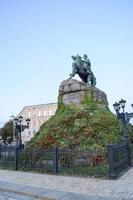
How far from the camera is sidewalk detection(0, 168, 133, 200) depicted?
8172mm

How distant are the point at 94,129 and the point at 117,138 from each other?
1.50m

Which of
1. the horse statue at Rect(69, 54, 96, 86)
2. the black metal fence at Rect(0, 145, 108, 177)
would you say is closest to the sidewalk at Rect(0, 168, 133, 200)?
the black metal fence at Rect(0, 145, 108, 177)

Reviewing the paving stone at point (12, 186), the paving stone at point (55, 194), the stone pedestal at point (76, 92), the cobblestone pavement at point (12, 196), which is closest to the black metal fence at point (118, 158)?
the paving stone at point (55, 194)

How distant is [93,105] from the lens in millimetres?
19391

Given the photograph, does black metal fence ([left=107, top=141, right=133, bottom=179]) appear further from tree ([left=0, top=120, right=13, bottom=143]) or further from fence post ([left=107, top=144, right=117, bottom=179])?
tree ([left=0, top=120, right=13, bottom=143])

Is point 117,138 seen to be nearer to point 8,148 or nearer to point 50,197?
point 8,148

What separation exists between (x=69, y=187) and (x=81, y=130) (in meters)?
7.58

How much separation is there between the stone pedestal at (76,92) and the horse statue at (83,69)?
1152 mm

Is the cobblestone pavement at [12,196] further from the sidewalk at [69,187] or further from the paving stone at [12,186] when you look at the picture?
the paving stone at [12,186]

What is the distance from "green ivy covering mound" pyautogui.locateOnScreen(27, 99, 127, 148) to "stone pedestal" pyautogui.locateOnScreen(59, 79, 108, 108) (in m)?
0.83

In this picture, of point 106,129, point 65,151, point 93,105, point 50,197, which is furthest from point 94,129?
point 50,197

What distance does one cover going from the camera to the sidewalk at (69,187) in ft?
26.8

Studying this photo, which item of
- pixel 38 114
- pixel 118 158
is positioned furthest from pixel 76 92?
pixel 38 114

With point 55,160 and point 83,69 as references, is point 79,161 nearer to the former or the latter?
point 55,160
